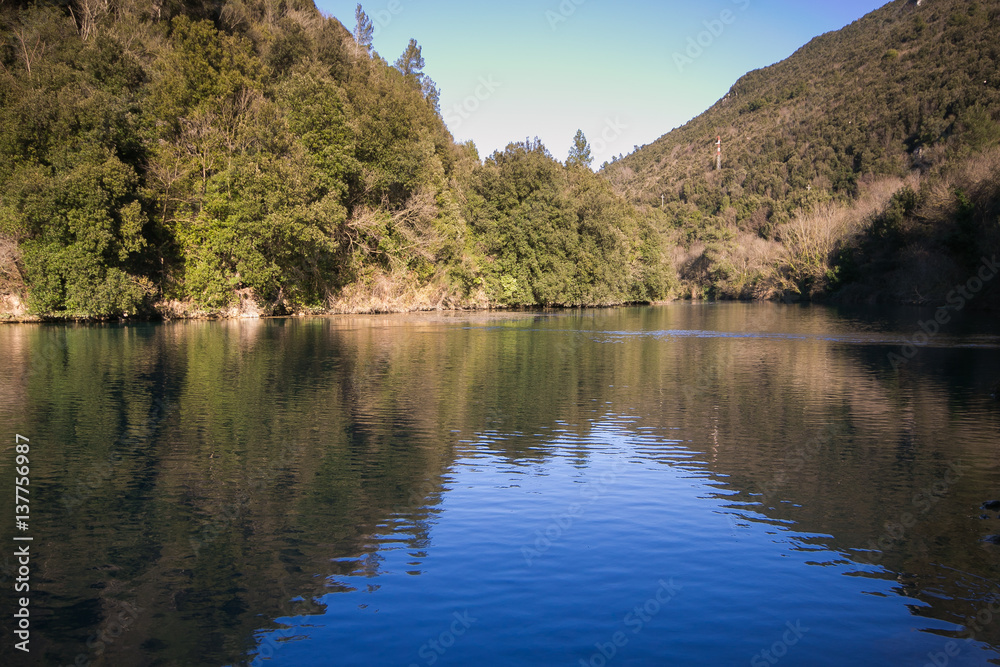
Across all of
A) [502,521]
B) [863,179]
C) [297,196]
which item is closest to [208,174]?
[297,196]

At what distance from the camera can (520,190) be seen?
86438 mm

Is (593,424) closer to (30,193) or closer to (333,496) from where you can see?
(333,496)


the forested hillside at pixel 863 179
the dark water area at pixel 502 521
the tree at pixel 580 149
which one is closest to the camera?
the dark water area at pixel 502 521

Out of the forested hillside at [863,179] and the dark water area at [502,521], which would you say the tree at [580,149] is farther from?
the dark water area at [502,521]

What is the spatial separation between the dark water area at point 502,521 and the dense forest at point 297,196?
32.3 metres

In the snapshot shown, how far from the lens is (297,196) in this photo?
5769 centimetres

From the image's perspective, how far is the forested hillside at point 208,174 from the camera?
52344 millimetres

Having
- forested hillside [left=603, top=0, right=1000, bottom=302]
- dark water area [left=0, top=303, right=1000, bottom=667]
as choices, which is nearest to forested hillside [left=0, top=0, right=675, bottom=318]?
dark water area [left=0, top=303, right=1000, bottom=667]

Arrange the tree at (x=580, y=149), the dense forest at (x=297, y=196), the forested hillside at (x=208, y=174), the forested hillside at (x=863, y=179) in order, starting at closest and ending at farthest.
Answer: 1. the forested hillside at (x=208, y=174)
2. the dense forest at (x=297, y=196)
3. the forested hillside at (x=863, y=179)
4. the tree at (x=580, y=149)

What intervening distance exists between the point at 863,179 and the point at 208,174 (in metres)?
119

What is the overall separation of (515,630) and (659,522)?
171 inches

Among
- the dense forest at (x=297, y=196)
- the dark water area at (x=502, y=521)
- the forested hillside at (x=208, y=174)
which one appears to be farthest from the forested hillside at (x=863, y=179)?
the dark water area at (x=502, y=521)

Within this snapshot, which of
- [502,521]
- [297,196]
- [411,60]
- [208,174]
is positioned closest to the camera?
[502,521]

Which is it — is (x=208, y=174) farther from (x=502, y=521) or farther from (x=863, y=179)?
(x=863, y=179)
